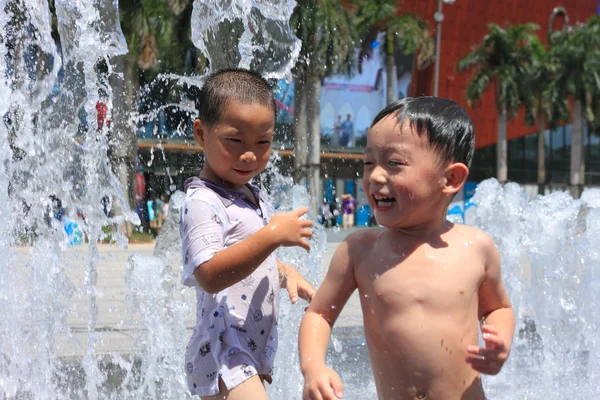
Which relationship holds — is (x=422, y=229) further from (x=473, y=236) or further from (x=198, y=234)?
(x=198, y=234)

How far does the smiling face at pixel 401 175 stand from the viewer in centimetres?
175

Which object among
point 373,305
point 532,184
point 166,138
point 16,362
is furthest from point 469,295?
point 532,184

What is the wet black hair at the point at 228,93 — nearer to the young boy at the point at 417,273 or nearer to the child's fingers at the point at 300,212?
the child's fingers at the point at 300,212

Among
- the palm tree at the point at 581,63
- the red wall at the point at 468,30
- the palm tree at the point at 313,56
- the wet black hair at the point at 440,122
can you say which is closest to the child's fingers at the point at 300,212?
the wet black hair at the point at 440,122

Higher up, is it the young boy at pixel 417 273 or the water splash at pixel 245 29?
the water splash at pixel 245 29

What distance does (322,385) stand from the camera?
1.61 m

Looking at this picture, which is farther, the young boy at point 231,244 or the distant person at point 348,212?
the distant person at point 348,212

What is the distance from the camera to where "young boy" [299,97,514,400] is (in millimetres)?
1744

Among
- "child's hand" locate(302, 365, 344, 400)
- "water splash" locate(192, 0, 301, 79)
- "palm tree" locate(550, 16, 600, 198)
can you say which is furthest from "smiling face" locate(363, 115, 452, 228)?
"palm tree" locate(550, 16, 600, 198)

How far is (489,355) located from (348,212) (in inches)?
987

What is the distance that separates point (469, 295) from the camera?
1.78 meters

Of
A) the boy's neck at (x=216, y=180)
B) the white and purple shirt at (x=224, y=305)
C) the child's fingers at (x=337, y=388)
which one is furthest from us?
the boy's neck at (x=216, y=180)

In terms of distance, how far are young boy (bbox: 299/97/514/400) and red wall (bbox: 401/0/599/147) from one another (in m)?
29.6

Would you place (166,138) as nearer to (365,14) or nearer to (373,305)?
(365,14)
